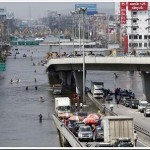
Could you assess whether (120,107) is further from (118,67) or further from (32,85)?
(32,85)

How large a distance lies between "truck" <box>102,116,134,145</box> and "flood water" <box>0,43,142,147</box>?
5.22m

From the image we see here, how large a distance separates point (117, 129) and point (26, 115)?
55.5 ft

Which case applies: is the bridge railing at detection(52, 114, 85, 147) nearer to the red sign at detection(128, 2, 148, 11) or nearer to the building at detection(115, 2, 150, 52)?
the building at detection(115, 2, 150, 52)

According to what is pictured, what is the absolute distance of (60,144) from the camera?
110 feet

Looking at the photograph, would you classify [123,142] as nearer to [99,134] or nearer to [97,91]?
[99,134]

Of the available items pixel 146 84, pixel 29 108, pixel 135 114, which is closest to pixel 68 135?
pixel 135 114

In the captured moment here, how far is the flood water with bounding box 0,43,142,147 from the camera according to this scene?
3512cm

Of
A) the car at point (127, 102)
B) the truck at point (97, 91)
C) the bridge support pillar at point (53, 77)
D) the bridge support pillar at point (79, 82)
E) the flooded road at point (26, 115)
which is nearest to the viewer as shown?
the flooded road at point (26, 115)

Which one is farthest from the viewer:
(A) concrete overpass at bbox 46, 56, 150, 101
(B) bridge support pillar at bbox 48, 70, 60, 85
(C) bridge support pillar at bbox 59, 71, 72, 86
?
(B) bridge support pillar at bbox 48, 70, 60, 85

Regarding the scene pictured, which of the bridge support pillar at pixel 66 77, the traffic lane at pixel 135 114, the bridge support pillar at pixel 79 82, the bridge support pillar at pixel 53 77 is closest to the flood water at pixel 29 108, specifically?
the bridge support pillar at pixel 53 77

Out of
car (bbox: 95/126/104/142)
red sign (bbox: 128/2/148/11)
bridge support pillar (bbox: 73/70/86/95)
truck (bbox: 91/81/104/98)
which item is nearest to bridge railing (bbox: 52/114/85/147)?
car (bbox: 95/126/104/142)

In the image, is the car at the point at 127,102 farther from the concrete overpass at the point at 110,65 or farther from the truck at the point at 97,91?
the truck at the point at 97,91

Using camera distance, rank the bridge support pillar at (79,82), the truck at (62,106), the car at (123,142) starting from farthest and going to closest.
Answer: the bridge support pillar at (79,82)
the truck at (62,106)
the car at (123,142)

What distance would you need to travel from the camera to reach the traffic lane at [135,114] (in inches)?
1419
